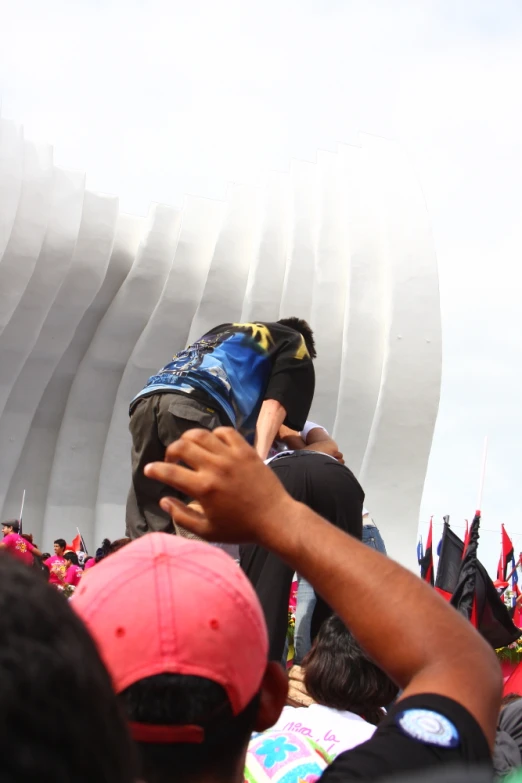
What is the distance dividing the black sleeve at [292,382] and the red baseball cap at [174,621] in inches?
89.0

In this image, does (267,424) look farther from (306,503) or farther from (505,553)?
(505,553)

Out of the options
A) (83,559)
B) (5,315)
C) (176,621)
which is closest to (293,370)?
(176,621)

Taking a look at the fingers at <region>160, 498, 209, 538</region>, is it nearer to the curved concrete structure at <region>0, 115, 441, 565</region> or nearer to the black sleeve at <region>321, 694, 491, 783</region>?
the black sleeve at <region>321, 694, 491, 783</region>

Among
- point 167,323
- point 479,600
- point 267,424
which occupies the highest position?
point 167,323

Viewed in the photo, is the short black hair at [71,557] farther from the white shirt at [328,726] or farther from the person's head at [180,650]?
the person's head at [180,650]

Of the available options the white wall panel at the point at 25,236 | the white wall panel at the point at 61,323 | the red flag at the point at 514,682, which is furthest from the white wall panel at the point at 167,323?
the red flag at the point at 514,682

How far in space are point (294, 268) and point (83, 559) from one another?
4193mm

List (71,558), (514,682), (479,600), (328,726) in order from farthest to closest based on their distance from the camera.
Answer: (71,558) < (514,682) < (479,600) < (328,726)

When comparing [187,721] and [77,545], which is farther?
[77,545]

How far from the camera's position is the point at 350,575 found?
1159 mm

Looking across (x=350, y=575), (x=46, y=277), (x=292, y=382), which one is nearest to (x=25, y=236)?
(x=46, y=277)

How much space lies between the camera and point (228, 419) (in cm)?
345

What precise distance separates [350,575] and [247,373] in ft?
7.59

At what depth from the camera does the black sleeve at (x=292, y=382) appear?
10.9 ft
